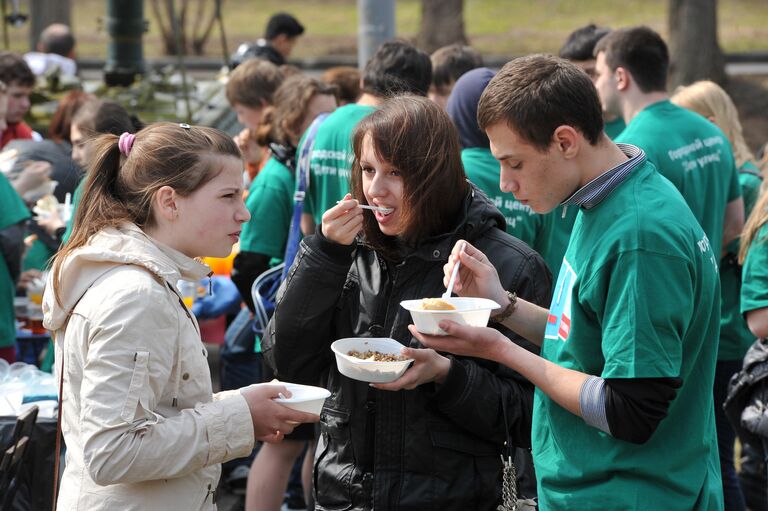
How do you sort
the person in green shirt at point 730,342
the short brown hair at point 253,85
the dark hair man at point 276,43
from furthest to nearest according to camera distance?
the dark hair man at point 276,43 < the short brown hair at point 253,85 < the person in green shirt at point 730,342

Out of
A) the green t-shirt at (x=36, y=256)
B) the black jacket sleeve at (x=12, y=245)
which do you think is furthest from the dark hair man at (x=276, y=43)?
the black jacket sleeve at (x=12, y=245)

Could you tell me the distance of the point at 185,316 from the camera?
2697 millimetres

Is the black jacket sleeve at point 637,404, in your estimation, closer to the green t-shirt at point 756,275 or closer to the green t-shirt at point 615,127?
the green t-shirt at point 756,275

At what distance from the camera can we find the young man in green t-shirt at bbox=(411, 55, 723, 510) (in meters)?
2.34

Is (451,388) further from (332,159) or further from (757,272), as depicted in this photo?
(332,159)

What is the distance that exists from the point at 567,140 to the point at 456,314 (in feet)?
1.74

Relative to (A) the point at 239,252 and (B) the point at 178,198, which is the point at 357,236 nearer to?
(B) the point at 178,198

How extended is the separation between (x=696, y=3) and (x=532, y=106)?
15071 mm

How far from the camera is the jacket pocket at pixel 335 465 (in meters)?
3.04

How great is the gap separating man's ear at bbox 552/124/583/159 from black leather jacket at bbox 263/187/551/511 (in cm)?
62

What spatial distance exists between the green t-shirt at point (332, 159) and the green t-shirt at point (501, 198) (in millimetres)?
619

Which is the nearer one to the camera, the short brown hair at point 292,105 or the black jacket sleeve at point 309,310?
the black jacket sleeve at point 309,310

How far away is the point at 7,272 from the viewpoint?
5309 mm

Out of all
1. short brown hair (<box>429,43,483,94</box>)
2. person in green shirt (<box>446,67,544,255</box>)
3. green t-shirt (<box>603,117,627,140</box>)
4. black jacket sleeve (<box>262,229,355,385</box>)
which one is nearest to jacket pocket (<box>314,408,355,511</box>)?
black jacket sleeve (<box>262,229,355,385</box>)
